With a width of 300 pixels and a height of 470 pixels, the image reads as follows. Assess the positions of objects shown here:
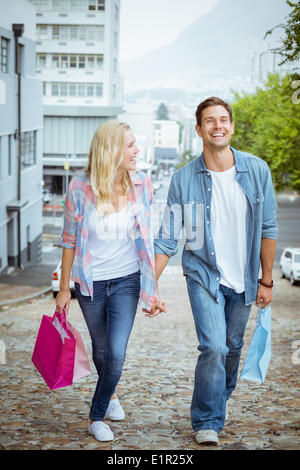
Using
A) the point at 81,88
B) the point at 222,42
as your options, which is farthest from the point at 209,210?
the point at 222,42

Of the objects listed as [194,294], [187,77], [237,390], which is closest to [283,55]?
[237,390]

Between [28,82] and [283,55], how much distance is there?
1698 centimetres

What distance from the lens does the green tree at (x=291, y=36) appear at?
12.0m

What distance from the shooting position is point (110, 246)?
14.3 feet

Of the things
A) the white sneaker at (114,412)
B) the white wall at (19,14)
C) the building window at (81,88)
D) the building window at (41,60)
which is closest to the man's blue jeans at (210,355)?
the white sneaker at (114,412)

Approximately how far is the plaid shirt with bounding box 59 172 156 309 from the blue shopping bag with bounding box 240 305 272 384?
28.7 inches

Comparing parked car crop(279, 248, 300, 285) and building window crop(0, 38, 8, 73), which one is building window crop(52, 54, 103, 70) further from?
parked car crop(279, 248, 300, 285)

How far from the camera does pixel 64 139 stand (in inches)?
2339

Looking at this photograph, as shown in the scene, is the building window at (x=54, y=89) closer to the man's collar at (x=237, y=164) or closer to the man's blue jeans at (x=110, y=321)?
the man's collar at (x=237, y=164)

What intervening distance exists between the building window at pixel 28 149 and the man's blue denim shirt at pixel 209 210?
25093 millimetres

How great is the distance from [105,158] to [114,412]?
1.65 metres

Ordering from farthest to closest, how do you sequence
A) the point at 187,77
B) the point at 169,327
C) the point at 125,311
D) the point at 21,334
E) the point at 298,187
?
the point at 187,77
the point at 298,187
the point at 169,327
the point at 21,334
the point at 125,311

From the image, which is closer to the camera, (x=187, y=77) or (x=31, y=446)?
(x=31, y=446)
